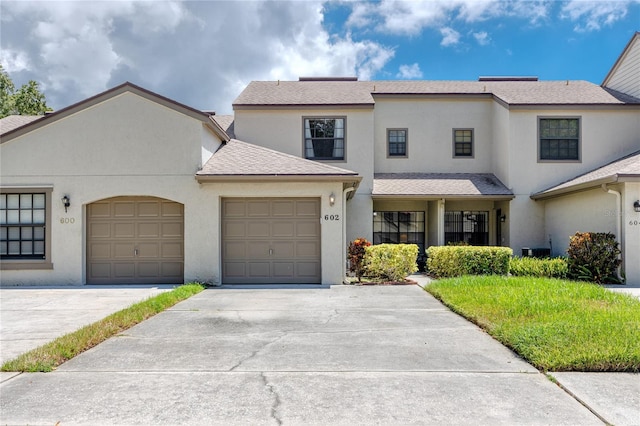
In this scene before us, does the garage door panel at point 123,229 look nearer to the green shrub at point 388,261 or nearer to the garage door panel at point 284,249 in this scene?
the garage door panel at point 284,249

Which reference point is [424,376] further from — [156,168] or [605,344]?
[156,168]

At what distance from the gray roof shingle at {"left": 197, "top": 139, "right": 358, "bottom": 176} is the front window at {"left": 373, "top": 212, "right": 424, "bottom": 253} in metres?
5.53

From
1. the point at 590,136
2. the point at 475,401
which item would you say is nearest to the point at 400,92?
the point at 590,136

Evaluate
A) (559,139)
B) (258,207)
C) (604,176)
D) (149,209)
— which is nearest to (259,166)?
(258,207)

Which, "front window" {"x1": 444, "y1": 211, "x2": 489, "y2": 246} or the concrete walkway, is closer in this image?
the concrete walkway

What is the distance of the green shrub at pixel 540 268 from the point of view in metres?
13.1

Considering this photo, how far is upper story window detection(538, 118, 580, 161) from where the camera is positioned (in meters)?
16.7

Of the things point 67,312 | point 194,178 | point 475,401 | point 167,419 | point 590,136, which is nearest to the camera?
point 167,419

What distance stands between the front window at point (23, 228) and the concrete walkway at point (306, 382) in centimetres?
726

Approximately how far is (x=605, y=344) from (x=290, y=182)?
28.1ft

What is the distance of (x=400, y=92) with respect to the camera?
59.9ft

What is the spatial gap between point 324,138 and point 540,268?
8.40 metres

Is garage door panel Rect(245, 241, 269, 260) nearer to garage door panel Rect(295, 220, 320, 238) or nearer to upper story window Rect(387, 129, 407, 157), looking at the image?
garage door panel Rect(295, 220, 320, 238)

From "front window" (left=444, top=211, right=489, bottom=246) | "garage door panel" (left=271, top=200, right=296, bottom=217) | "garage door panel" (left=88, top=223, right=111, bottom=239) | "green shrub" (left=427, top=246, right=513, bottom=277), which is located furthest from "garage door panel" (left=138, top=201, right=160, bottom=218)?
"front window" (left=444, top=211, right=489, bottom=246)
